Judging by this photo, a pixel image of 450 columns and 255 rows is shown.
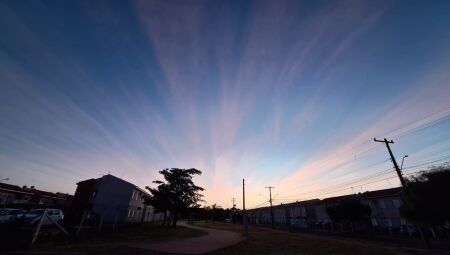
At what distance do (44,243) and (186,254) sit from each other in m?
9.97

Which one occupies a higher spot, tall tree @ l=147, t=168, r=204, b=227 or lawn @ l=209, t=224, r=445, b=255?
tall tree @ l=147, t=168, r=204, b=227

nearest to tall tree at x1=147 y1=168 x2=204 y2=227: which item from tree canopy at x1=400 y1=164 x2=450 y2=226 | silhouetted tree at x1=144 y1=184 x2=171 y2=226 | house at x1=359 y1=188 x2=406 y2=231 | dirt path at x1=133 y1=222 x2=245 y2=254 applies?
silhouetted tree at x1=144 y1=184 x2=171 y2=226

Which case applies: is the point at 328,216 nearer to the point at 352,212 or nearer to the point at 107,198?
the point at 352,212

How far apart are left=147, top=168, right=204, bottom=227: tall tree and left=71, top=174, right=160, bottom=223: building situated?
335cm

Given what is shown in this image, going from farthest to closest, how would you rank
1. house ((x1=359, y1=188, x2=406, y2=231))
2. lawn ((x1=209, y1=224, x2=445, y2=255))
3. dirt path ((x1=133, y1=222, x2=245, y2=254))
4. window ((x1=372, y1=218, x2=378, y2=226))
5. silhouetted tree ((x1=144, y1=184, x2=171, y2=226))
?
window ((x1=372, y1=218, x2=378, y2=226)), house ((x1=359, y1=188, x2=406, y2=231)), silhouetted tree ((x1=144, y1=184, x2=171, y2=226)), lawn ((x1=209, y1=224, x2=445, y2=255)), dirt path ((x1=133, y1=222, x2=245, y2=254))

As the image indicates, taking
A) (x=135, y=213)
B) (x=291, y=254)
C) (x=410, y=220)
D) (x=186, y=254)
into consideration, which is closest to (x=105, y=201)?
(x=135, y=213)

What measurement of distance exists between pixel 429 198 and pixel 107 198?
4262 cm

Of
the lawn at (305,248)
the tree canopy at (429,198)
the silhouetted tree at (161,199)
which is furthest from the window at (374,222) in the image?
the silhouetted tree at (161,199)

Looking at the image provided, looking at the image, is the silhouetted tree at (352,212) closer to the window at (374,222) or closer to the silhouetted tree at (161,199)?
the window at (374,222)

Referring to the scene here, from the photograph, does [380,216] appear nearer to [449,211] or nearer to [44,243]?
[449,211]

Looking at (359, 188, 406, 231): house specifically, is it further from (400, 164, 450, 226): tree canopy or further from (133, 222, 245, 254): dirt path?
(133, 222, 245, 254): dirt path

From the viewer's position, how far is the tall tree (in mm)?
37194

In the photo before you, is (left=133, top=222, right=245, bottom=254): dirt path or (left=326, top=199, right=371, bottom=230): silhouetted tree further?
(left=326, top=199, right=371, bottom=230): silhouetted tree

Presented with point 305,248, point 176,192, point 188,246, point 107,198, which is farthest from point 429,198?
point 107,198
